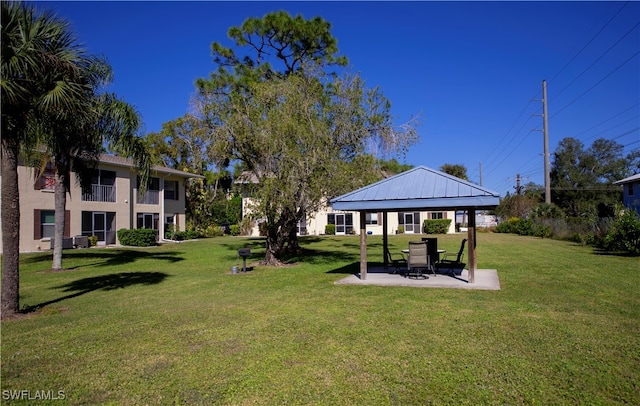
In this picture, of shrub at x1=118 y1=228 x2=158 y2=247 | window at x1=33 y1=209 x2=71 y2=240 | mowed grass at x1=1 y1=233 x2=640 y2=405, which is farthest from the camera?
shrub at x1=118 y1=228 x2=158 y2=247

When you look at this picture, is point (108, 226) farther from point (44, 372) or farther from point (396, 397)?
point (396, 397)

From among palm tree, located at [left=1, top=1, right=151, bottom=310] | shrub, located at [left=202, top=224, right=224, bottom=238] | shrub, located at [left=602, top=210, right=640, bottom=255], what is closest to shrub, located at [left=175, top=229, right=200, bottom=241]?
shrub, located at [left=202, top=224, right=224, bottom=238]

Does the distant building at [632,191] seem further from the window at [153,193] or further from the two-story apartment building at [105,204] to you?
the window at [153,193]

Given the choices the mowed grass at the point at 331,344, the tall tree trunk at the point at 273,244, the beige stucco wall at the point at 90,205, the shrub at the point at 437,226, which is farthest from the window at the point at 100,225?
the shrub at the point at 437,226

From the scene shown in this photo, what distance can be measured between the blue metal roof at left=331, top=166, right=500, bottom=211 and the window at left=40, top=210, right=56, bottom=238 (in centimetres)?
2025

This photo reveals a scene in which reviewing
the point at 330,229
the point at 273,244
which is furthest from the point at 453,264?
the point at 330,229

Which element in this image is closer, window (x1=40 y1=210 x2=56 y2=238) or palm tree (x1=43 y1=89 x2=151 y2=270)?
palm tree (x1=43 y1=89 x2=151 y2=270)

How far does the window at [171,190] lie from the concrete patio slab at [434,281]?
25.8 meters

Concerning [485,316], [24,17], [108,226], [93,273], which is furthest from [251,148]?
[108,226]

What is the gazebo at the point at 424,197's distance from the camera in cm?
1034

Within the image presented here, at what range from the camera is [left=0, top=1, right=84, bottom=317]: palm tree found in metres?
7.62

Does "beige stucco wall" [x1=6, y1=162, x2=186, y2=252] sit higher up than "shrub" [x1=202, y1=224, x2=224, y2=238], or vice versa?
"beige stucco wall" [x1=6, y1=162, x2=186, y2=252]

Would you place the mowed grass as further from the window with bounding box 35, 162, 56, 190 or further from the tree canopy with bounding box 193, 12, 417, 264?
the window with bounding box 35, 162, 56, 190

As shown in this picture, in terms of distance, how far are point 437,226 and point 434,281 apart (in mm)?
33387
